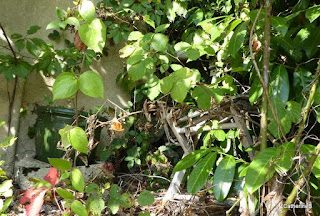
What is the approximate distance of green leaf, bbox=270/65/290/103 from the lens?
1315 millimetres

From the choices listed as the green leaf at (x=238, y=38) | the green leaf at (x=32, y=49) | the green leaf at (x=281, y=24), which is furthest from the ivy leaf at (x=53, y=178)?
the green leaf at (x=32, y=49)

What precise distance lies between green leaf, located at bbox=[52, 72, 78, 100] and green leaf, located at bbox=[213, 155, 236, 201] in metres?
0.61

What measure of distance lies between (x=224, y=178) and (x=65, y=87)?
2.09 ft

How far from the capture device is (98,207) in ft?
5.45

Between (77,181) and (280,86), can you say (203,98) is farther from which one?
(77,181)

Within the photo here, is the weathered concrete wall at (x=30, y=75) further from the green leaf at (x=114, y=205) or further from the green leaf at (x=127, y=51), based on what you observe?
the green leaf at (x=127, y=51)

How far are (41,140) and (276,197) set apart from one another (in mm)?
2293

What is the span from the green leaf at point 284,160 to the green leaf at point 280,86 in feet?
1.04

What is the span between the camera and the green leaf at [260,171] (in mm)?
943

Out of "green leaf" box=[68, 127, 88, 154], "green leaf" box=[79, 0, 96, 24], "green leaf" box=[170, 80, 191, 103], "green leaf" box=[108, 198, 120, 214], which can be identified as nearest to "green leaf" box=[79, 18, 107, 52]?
"green leaf" box=[79, 0, 96, 24]

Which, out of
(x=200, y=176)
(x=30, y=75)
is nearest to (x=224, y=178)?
(x=200, y=176)

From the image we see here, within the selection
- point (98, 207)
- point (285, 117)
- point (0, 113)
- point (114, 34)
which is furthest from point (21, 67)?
point (285, 117)

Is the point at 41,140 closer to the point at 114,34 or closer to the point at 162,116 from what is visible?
the point at 114,34

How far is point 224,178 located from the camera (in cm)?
121
